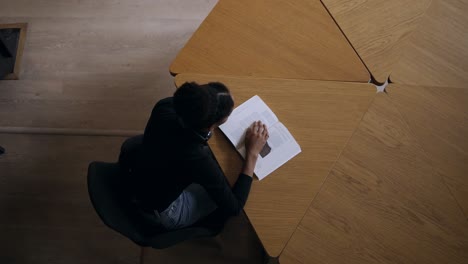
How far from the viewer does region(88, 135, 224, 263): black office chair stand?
3.70ft

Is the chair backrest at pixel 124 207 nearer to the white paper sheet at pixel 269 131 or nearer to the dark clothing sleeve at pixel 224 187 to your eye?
the dark clothing sleeve at pixel 224 187

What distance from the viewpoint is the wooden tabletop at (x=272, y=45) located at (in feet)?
4.57

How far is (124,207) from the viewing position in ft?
4.03

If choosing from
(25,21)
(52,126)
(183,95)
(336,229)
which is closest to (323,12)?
(183,95)

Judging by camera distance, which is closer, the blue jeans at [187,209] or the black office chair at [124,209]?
the black office chair at [124,209]

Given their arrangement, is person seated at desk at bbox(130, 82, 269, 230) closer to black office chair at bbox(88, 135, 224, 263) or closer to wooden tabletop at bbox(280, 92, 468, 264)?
black office chair at bbox(88, 135, 224, 263)

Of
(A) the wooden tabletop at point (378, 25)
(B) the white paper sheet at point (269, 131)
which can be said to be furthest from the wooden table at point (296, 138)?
(A) the wooden tabletop at point (378, 25)

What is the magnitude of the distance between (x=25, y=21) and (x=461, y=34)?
264 centimetres

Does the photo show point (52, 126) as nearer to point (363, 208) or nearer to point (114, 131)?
point (114, 131)

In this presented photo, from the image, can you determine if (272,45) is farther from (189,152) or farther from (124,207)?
(124,207)

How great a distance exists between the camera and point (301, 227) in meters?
1.22

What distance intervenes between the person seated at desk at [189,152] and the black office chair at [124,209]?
0.05 meters

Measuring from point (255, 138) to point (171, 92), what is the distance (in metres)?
1.09

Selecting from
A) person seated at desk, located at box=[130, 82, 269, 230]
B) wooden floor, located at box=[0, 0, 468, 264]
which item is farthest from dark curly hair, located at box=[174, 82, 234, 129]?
wooden floor, located at box=[0, 0, 468, 264]
